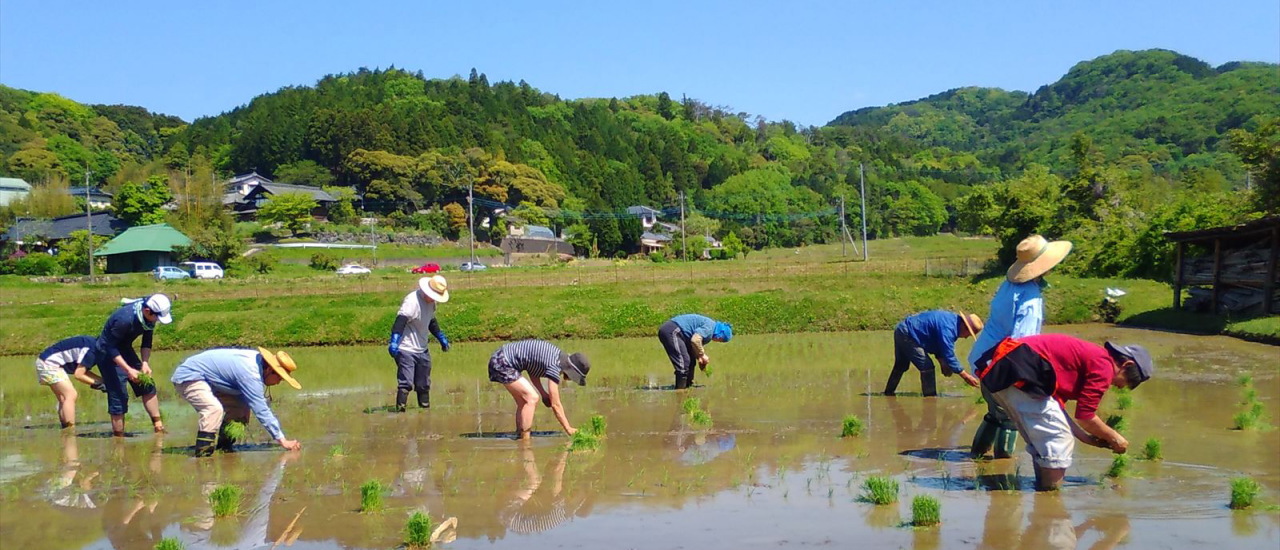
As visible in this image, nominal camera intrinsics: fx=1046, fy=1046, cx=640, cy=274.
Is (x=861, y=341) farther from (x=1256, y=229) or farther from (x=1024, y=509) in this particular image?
(x=1024, y=509)

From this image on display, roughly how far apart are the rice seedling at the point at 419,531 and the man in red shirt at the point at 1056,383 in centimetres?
470

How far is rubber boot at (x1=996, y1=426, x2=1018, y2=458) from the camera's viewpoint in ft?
33.3

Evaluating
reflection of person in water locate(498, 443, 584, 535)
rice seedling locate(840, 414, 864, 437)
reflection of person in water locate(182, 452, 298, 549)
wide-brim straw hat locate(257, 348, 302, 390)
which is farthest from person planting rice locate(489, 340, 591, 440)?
rice seedling locate(840, 414, 864, 437)

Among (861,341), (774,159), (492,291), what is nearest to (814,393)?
(861,341)

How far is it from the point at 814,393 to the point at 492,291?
2672cm

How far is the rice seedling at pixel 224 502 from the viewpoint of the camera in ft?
29.1

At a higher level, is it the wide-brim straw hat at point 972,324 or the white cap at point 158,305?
the white cap at point 158,305

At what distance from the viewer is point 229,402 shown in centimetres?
1228

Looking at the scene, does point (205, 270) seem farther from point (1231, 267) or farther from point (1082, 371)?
point (1082, 371)

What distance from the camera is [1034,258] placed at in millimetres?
9680

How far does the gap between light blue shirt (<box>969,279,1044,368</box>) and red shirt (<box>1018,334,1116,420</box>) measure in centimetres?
105

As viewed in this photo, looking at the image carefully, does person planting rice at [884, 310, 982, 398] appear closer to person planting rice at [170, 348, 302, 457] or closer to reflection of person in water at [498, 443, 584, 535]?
reflection of person in water at [498, 443, 584, 535]

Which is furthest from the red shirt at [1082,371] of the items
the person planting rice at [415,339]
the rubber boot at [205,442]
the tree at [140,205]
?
the tree at [140,205]

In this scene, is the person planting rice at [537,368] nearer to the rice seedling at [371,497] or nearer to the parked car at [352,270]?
the rice seedling at [371,497]
